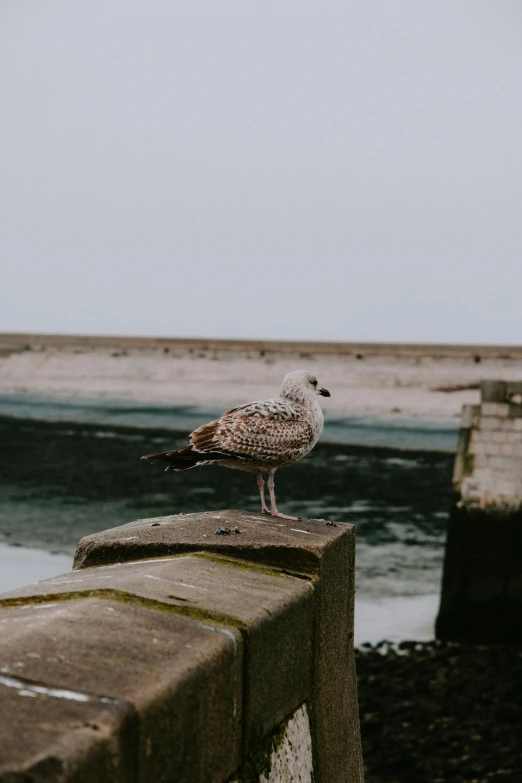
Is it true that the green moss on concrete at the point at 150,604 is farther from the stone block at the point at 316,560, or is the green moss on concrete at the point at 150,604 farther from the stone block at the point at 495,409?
the stone block at the point at 495,409

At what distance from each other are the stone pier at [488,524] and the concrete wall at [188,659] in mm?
13792

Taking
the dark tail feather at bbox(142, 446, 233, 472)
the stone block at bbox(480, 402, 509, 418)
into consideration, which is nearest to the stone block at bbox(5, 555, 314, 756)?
the dark tail feather at bbox(142, 446, 233, 472)

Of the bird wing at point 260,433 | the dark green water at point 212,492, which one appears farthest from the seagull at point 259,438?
the dark green water at point 212,492

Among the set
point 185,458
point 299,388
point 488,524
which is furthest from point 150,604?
point 488,524

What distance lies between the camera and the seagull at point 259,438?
324 centimetres

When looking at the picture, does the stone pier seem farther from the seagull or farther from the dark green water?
the seagull

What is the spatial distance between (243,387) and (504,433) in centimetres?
1671

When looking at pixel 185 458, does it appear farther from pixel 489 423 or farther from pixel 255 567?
pixel 489 423

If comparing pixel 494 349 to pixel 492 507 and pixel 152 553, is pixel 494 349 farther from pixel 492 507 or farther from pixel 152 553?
pixel 152 553

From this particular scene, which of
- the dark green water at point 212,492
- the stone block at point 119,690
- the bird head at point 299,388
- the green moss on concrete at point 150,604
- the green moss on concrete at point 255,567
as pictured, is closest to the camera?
the stone block at point 119,690

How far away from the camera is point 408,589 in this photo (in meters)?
24.0

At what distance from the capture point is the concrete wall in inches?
51.3

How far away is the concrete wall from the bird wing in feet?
1.85

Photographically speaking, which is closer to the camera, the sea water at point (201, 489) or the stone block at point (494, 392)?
the stone block at point (494, 392)
